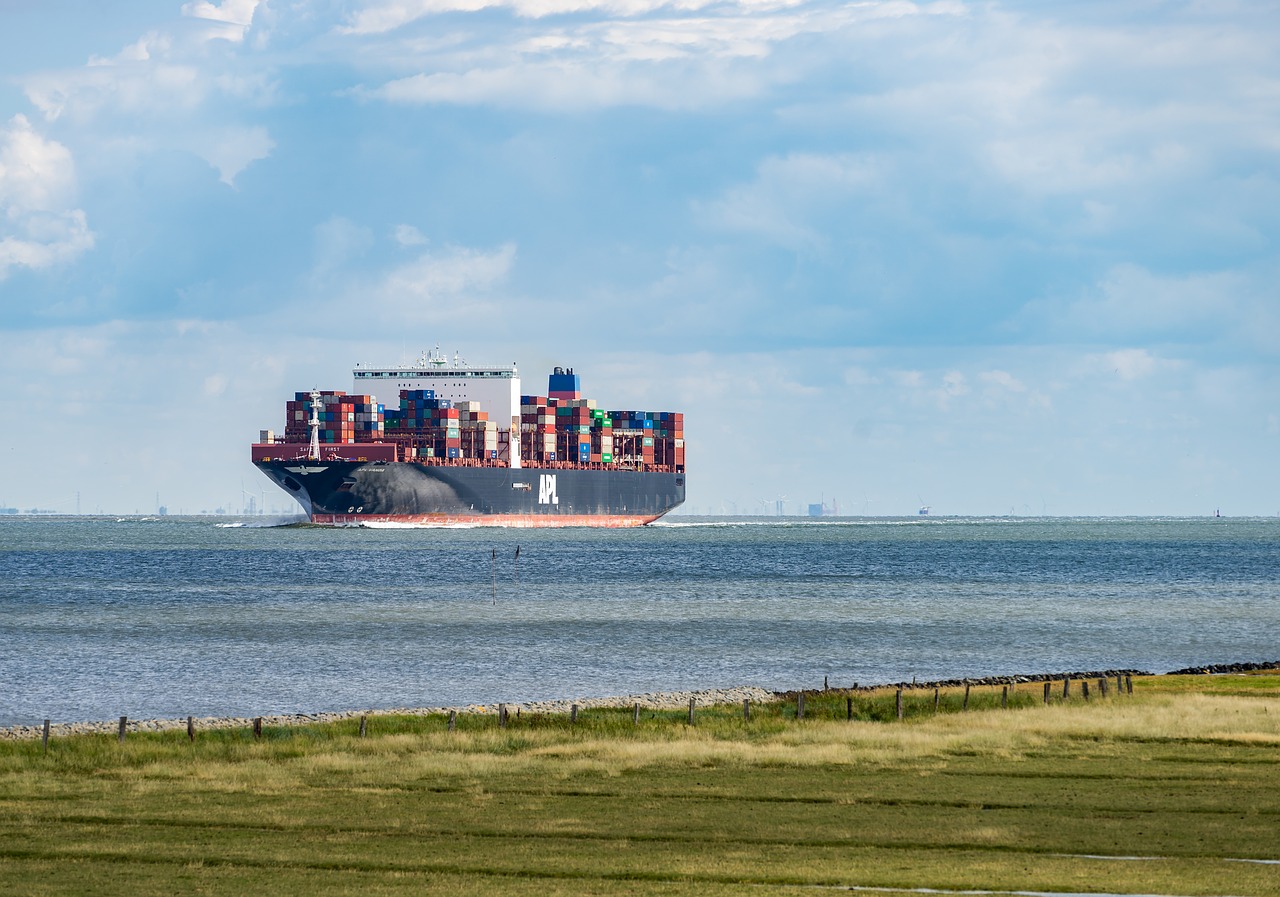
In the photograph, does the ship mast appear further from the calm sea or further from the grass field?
the grass field

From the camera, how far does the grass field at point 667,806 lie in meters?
16.7

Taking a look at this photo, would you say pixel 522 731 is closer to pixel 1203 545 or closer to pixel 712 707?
pixel 712 707

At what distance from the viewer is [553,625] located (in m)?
59.6

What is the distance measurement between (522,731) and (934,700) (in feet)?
29.2

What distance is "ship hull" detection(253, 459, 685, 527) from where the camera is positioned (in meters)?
142

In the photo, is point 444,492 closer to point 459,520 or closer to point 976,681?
point 459,520

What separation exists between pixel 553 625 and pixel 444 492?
8885 centimetres

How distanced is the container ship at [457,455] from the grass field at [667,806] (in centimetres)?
11301

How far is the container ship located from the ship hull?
14cm

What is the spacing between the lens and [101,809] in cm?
2067

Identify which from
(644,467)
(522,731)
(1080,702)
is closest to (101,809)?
(522,731)

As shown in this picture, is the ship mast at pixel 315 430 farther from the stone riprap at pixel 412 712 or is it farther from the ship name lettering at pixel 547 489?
the stone riprap at pixel 412 712

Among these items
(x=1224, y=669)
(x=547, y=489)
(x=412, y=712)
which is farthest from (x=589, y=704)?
(x=547, y=489)

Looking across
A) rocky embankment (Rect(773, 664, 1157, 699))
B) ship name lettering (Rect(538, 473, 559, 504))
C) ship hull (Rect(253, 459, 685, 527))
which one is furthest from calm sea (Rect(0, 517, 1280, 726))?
ship name lettering (Rect(538, 473, 559, 504))
